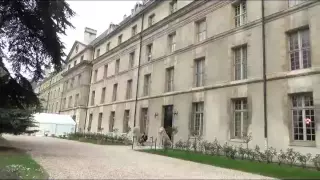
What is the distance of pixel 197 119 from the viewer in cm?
2039

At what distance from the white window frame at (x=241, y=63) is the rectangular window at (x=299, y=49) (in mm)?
2840

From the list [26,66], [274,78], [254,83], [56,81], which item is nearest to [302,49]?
[274,78]

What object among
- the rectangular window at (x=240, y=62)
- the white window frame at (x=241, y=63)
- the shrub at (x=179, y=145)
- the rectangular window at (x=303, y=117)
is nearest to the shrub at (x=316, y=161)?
the rectangular window at (x=303, y=117)

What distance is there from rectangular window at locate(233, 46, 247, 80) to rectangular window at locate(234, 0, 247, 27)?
66.7 inches

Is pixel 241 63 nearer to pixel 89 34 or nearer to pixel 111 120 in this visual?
pixel 111 120

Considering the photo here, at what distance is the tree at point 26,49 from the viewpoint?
1338cm

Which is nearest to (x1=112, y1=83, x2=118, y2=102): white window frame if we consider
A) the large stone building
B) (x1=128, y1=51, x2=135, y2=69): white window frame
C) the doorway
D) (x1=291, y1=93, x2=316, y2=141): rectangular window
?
the large stone building

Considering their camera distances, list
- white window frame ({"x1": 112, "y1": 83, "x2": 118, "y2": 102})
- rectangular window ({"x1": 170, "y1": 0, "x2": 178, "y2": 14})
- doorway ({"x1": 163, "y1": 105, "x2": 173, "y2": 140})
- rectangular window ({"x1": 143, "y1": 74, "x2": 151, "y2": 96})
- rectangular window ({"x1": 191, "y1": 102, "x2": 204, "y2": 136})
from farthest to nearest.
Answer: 1. white window frame ({"x1": 112, "y1": 83, "x2": 118, "y2": 102})
2. rectangular window ({"x1": 143, "y1": 74, "x2": 151, "y2": 96})
3. rectangular window ({"x1": 170, "y1": 0, "x2": 178, "y2": 14})
4. doorway ({"x1": 163, "y1": 105, "x2": 173, "y2": 140})
5. rectangular window ({"x1": 191, "y1": 102, "x2": 204, "y2": 136})

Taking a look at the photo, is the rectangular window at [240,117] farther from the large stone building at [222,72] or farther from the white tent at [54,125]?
the white tent at [54,125]

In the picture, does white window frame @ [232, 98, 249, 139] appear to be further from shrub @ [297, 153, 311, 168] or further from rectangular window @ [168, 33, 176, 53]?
rectangular window @ [168, 33, 176, 53]

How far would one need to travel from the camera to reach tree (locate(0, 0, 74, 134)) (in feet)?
43.9

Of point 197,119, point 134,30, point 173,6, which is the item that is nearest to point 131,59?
point 134,30

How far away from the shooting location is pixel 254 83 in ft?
54.2

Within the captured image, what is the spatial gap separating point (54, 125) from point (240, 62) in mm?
27706
